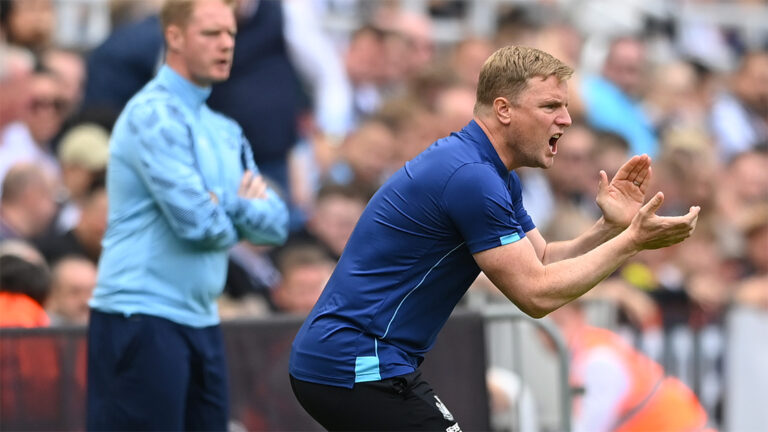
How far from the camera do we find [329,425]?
4816mm

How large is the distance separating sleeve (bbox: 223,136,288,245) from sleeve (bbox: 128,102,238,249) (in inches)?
4.0

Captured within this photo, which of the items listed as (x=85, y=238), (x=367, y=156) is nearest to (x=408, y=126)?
(x=367, y=156)

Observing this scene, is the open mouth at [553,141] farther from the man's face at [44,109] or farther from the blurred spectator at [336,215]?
the man's face at [44,109]

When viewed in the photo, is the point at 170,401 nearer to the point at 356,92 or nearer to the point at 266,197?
the point at 266,197

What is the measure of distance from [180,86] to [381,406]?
1901 mm

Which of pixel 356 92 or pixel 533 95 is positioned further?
pixel 356 92

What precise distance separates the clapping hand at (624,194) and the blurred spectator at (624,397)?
2.77 m

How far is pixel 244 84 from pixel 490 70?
432 cm

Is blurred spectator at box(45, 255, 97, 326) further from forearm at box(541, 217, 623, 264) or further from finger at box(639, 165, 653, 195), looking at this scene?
finger at box(639, 165, 653, 195)

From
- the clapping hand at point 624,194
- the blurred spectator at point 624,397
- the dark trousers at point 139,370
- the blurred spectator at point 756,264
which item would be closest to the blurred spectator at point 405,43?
the blurred spectator at point 756,264

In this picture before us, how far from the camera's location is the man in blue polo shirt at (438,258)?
4594mm

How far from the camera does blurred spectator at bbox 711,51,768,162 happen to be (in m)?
13.5

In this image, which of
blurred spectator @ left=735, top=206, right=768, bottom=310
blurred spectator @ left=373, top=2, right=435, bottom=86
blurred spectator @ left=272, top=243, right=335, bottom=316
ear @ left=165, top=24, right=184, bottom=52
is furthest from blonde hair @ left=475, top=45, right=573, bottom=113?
blurred spectator @ left=373, top=2, right=435, bottom=86

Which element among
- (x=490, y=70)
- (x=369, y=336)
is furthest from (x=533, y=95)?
(x=369, y=336)
